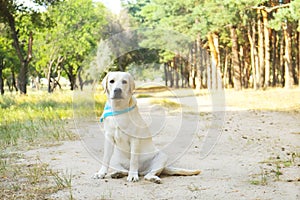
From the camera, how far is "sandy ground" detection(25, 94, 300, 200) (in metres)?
4.99

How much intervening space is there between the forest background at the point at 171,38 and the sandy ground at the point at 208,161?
4.16 ft

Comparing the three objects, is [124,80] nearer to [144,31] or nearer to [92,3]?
[144,31]

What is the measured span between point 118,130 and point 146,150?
0.54 m

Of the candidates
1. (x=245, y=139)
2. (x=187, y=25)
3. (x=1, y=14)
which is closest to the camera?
(x=245, y=139)

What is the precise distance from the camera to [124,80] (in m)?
5.26

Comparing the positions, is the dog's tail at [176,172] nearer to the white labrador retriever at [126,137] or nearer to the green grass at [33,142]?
the white labrador retriever at [126,137]

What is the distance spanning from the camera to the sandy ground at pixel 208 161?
196 inches

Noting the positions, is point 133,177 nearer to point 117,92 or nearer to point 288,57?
point 117,92

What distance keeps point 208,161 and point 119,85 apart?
260 centimetres

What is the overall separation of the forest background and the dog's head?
2.85 ft

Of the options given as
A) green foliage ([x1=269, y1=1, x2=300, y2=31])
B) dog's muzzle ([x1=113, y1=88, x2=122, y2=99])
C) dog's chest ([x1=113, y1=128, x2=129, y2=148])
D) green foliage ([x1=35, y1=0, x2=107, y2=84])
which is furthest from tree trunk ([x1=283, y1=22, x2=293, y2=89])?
dog's muzzle ([x1=113, y1=88, x2=122, y2=99])

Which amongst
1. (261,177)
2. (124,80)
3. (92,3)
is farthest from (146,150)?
(92,3)

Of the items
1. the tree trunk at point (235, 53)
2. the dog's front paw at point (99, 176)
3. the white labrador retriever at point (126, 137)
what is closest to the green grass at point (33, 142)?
the dog's front paw at point (99, 176)

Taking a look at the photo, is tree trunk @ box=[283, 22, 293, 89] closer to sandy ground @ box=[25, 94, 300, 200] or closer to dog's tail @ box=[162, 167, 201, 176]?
sandy ground @ box=[25, 94, 300, 200]
